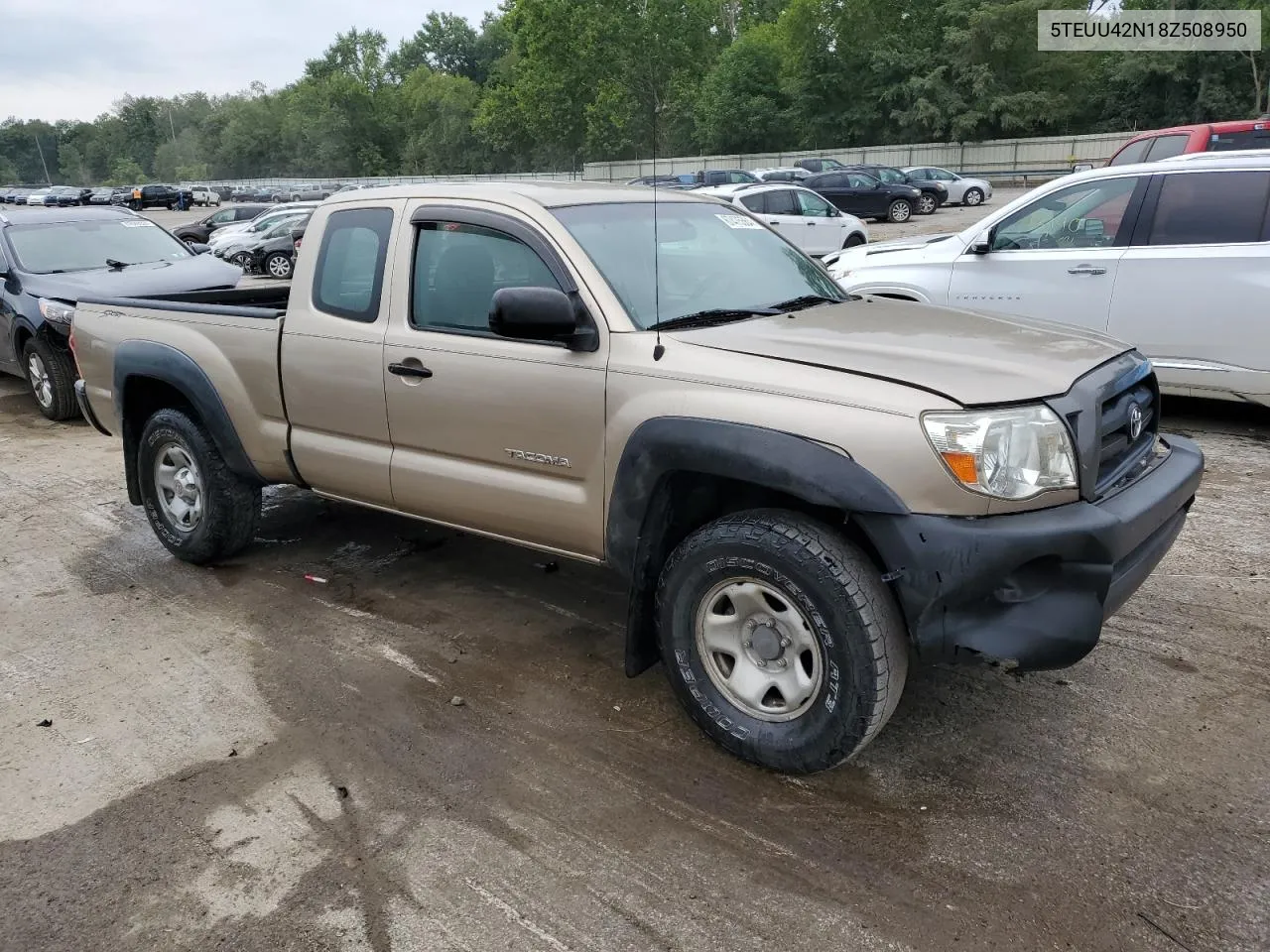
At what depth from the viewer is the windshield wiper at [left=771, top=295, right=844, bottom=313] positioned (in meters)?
3.94

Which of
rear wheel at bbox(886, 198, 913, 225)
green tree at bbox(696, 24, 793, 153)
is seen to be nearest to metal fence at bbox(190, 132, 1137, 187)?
green tree at bbox(696, 24, 793, 153)

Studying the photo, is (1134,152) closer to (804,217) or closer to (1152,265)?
(1152,265)

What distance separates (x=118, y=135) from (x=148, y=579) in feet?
572

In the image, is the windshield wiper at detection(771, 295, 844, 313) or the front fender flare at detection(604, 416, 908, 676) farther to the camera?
the windshield wiper at detection(771, 295, 844, 313)

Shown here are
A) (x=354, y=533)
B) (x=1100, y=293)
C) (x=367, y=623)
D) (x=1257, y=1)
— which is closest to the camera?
(x=367, y=623)

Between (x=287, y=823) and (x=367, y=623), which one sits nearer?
(x=287, y=823)

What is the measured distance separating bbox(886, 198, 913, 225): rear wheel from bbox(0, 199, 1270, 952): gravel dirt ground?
2794 centimetres

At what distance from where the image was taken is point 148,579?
5.22 m

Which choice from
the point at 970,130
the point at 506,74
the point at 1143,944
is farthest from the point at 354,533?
the point at 506,74

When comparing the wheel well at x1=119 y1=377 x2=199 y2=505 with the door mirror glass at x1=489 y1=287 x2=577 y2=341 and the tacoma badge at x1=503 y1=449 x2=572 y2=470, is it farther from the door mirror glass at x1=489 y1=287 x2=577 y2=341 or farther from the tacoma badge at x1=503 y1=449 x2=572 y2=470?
the door mirror glass at x1=489 y1=287 x2=577 y2=341

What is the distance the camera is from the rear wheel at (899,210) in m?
30.9

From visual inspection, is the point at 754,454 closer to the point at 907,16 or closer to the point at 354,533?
the point at 354,533

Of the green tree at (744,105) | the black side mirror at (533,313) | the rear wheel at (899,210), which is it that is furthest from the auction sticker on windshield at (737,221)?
the green tree at (744,105)

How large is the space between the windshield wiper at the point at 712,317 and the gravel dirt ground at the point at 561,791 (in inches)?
56.4
